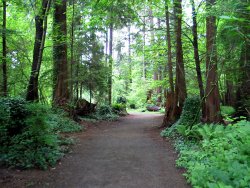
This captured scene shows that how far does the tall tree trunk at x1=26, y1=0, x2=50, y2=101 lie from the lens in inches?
311

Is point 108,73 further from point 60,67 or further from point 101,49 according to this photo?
point 60,67

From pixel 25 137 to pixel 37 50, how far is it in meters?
4.27

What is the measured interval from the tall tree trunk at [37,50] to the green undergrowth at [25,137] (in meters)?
1.83

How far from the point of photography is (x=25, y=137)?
577cm

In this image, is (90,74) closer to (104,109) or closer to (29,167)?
(104,109)

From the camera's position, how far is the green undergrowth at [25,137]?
521cm

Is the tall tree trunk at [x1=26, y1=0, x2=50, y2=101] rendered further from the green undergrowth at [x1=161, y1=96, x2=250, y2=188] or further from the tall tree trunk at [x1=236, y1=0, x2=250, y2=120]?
the tall tree trunk at [x1=236, y1=0, x2=250, y2=120]

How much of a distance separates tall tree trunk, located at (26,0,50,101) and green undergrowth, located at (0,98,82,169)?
183 centimetres

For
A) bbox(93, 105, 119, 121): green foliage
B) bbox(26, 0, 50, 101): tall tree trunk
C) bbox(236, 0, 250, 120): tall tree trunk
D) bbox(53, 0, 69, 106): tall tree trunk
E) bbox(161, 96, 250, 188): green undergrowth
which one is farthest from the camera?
bbox(93, 105, 119, 121): green foliage

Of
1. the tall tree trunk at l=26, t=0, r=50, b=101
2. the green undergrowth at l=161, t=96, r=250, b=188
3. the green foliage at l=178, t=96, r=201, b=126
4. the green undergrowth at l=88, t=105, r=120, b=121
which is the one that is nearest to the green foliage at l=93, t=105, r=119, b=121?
the green undergrowth at l=88, t=105, r=120, b=121

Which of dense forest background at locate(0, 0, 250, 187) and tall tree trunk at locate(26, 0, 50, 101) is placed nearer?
dense forest background at locate(0, 0, 250, 187)

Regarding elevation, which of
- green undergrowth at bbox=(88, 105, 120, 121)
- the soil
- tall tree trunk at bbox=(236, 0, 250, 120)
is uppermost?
tall tree trunk at bbox=(236, 0, 250, 120)

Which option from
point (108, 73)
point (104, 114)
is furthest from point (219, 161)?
point (104, 114)

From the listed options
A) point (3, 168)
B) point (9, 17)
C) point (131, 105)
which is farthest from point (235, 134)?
point (131, 105)
